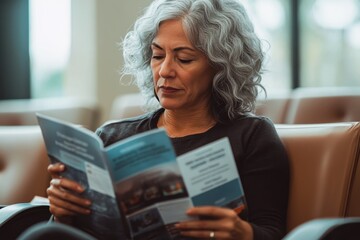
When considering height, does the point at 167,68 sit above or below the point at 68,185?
above

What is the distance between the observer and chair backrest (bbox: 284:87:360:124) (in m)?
2.98

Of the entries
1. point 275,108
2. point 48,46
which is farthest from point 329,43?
point 275,108

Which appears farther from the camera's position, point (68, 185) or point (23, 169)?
point (23, 169)

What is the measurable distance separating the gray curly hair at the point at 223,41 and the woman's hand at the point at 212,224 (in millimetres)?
484

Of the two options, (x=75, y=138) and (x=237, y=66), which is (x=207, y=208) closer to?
(x=75, y=138)

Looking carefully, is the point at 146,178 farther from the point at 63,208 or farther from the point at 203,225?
the point at 63,208

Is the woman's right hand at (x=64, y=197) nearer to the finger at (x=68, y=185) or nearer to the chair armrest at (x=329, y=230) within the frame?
the finger at (x=68, y=185)

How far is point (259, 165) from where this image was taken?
2012 millimetres

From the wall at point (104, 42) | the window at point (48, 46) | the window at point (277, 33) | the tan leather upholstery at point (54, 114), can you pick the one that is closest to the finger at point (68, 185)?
Answer: the tan leather upholstery at point (54, 114)

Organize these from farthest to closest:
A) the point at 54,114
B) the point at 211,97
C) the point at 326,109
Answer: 1. the point at 54,114
2. the point at 326,109
3. the point at 211,97

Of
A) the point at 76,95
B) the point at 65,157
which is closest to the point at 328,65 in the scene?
the point at 76,95

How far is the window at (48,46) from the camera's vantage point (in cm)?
536

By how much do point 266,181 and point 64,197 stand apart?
0.54 m

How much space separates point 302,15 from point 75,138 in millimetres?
4084
